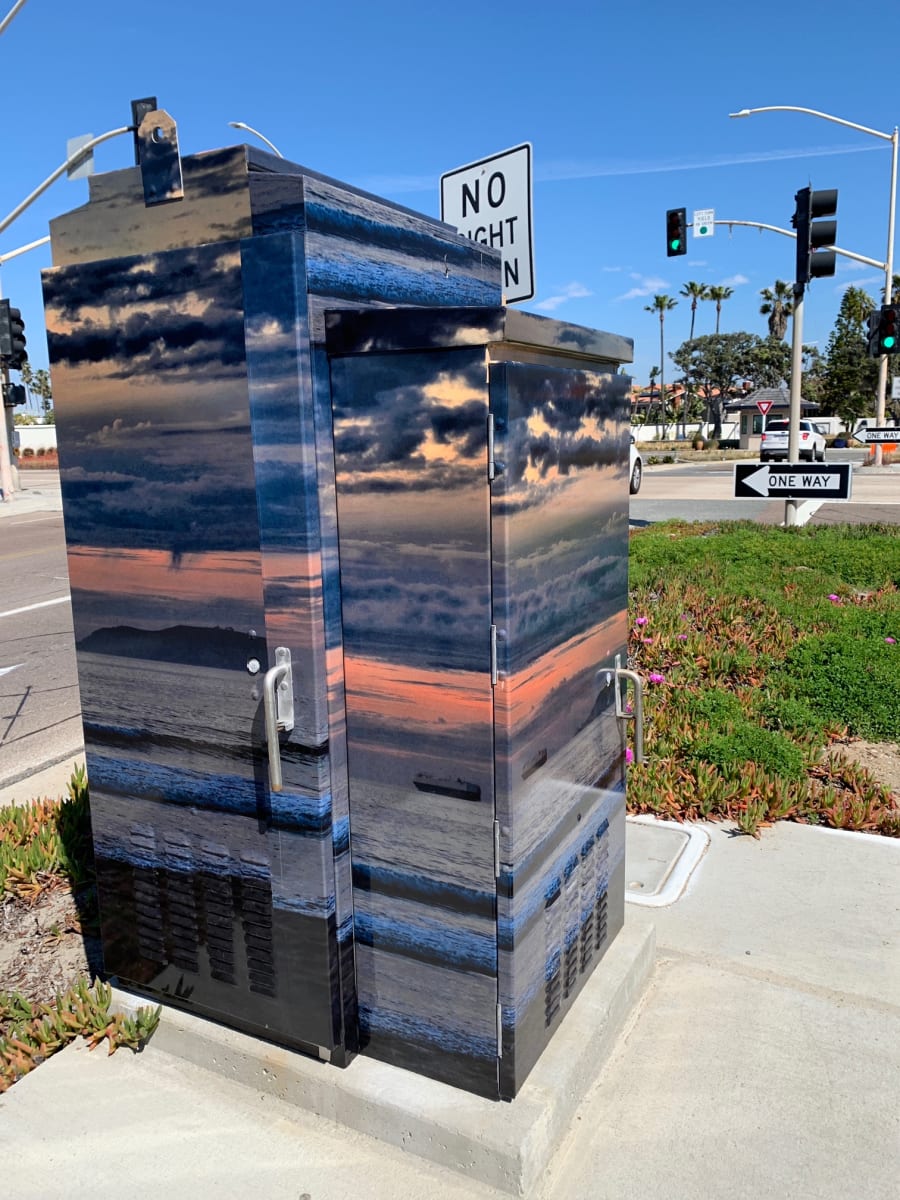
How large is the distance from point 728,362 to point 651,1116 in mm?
84482

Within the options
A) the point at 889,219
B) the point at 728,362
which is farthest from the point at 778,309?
the point at 889,219

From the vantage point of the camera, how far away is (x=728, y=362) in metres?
80.9

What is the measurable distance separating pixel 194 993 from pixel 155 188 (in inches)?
84.4

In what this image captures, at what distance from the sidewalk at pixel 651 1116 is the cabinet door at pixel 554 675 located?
0.29 meters

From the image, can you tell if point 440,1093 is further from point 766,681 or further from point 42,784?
point 766,681

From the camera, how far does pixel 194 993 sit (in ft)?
8.82

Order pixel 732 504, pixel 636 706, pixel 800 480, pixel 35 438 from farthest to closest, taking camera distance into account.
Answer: pixel 35 438 → pixel 732 504 → pixel 800 480 → pixel 636 706

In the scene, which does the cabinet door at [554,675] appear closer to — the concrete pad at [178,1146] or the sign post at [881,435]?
the concrete pad at [178,1146]

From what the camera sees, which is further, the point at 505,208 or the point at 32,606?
the point at 32,606

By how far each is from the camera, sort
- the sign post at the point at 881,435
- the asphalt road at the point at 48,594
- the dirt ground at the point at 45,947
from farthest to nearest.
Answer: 1. the sign post at the point at 881,435
2. the asphalt road at the point at 48,594
3. the dirt ground at the point at 45,947

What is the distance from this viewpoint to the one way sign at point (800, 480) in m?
9.98

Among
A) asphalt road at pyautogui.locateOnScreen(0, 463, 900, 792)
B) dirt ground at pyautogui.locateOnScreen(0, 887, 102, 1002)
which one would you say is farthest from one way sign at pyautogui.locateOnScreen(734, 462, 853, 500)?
dirt ground at pyautogui.locateOnScreen(0, 887, 102, 1002)

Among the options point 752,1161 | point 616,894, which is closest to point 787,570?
point 616,894

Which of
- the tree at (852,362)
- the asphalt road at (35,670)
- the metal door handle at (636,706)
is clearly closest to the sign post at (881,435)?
the asphalt road at (35,670)
